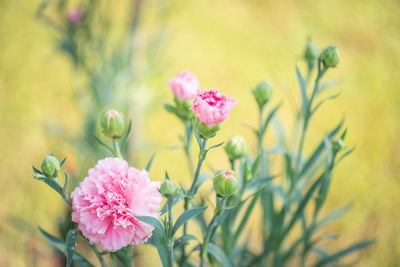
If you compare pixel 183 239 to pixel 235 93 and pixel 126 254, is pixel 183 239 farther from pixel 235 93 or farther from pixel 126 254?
pixel 235 93

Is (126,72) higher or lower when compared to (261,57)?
lower

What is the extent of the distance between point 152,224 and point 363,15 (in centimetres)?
201

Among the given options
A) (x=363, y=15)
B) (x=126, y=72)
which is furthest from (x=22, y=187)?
(x=363, y=15)

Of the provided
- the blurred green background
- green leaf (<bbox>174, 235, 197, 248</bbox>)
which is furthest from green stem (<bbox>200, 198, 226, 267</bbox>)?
the blurred green background

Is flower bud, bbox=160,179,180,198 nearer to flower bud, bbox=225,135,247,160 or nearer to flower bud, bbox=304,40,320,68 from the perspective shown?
flower bud, bbox=225,135,247,160

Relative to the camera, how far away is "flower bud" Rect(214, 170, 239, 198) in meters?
0.39

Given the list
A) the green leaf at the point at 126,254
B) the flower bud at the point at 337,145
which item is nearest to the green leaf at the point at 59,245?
the green leaf at the point at 126,254

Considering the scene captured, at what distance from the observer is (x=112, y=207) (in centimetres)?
37

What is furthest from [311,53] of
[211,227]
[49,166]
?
[49,166]

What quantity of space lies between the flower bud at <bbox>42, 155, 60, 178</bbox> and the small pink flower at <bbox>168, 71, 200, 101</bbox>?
19 cm

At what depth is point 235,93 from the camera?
1551 millimetres

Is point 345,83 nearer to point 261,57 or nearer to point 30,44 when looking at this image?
point 261,57

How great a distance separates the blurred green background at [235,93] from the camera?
1089 millimetres

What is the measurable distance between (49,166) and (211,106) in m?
0.20
